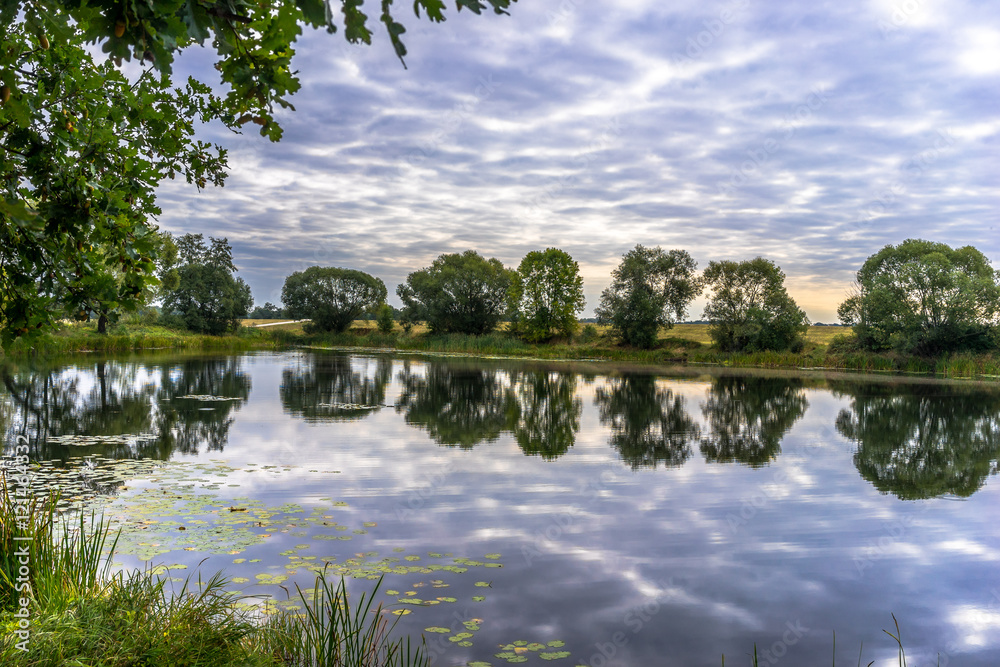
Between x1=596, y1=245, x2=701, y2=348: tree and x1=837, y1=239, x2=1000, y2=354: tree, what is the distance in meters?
13.3

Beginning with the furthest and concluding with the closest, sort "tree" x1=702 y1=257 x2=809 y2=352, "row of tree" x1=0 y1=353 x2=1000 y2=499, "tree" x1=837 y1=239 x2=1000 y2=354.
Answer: "tree" x1=702 y1=257 x2=809 y2=352
"tree" x1=837 y1=239 x2=1000 y2=354
"row of tree" x1=0 y1=353 x2=1000 y2=499

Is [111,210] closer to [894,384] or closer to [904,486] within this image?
[904,486]

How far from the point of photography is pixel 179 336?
4612 cm

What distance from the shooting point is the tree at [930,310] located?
109ft

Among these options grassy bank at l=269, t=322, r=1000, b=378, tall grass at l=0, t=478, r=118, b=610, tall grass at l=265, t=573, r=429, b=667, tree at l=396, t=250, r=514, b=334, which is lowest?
tall grass at l=265, t=573, r=429, b=667

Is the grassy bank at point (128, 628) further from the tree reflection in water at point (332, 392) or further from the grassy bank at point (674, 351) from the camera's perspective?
the grassy bank at point (674, 351)

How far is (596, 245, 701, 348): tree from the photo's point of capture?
47781 millimetres

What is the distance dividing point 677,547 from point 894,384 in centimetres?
2571

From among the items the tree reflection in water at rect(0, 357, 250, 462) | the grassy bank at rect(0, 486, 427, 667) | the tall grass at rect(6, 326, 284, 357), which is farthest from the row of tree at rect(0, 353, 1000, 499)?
the tall grass at rect(6, 326, 284, 357)

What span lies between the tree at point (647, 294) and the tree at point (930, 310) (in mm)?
13326

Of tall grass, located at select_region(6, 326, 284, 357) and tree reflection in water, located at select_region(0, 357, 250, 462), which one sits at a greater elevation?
tall grass, located at select_region(6, 326, 284, 357)

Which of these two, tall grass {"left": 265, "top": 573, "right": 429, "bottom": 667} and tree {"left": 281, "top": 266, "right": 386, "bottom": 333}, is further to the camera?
tree {"left": 281, "top": 266, "right": 386, "bottom": 333}

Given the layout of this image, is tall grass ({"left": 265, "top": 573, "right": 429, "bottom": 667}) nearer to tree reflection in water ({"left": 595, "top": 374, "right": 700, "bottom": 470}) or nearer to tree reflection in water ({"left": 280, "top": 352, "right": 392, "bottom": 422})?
tree reflection in water ({"left": 595, "top": 374, "right": 700, "bottom": 470})

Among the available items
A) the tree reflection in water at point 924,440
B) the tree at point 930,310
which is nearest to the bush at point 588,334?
the tree at point 930,310
